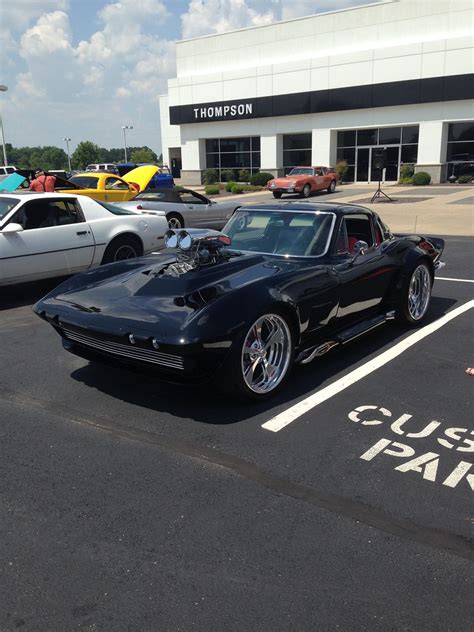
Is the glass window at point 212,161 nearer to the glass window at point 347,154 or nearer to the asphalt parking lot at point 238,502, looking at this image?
the glass window at point 347,154

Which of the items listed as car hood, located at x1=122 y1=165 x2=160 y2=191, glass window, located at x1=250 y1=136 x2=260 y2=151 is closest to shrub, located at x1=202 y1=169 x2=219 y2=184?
glass window, located at x1=250 y1=136 x2=260 y2=151

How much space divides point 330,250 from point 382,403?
1.51 metres

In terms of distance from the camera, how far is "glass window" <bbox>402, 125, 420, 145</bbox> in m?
34.9

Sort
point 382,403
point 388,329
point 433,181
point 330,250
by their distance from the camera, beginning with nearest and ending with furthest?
point 382,403, point 330,250, point 388,329, point 433,181

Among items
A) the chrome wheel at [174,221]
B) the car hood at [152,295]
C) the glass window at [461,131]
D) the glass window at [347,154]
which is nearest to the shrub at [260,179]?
the glass window at [347,154]

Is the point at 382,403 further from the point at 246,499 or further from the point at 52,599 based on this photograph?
the point at 52,599

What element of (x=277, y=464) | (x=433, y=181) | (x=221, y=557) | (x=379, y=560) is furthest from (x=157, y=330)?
(x=433, y=181)

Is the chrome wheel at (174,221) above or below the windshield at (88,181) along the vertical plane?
below

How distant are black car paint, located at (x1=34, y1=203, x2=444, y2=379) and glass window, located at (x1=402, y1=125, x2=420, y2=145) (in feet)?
106

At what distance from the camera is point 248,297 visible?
4.05 meters

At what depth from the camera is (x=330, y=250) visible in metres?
5.07

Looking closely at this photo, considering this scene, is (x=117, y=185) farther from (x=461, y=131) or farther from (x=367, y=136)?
(x=461, y=131)

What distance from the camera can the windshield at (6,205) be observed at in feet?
24.6

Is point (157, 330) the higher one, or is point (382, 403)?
point (157, 330)
